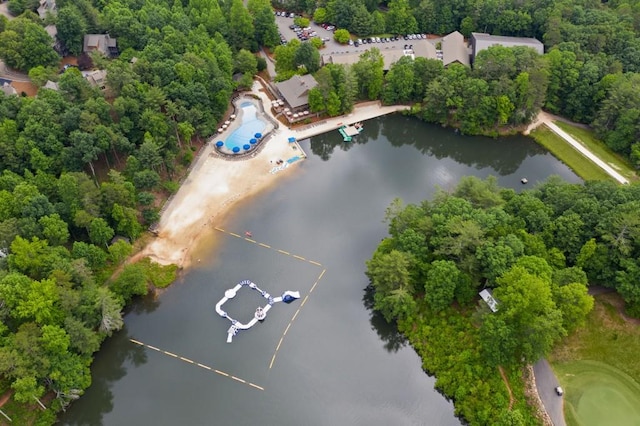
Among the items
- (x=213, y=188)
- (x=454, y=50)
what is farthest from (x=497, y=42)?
(x=213, y=188)

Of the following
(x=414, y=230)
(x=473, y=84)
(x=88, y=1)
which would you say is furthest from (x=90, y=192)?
(x=473, y=84)

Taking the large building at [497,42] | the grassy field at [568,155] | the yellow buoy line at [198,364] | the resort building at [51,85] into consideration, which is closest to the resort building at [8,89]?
the resort building at [51,85]

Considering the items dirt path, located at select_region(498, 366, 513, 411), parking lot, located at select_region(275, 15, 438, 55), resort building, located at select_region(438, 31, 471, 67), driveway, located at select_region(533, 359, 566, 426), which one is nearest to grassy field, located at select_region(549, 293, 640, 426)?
driveway, located at select_region(533, 359, 566, 426)

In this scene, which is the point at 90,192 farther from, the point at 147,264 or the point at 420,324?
the point at 420,324

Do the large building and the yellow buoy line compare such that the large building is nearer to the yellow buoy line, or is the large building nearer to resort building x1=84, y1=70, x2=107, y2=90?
resort building x1=84, y1=70, x2=107, y2=90

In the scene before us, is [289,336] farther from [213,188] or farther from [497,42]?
[497,42]

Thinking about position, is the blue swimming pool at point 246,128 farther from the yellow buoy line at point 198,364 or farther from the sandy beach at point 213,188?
the yellow buoy line at point 198,364
